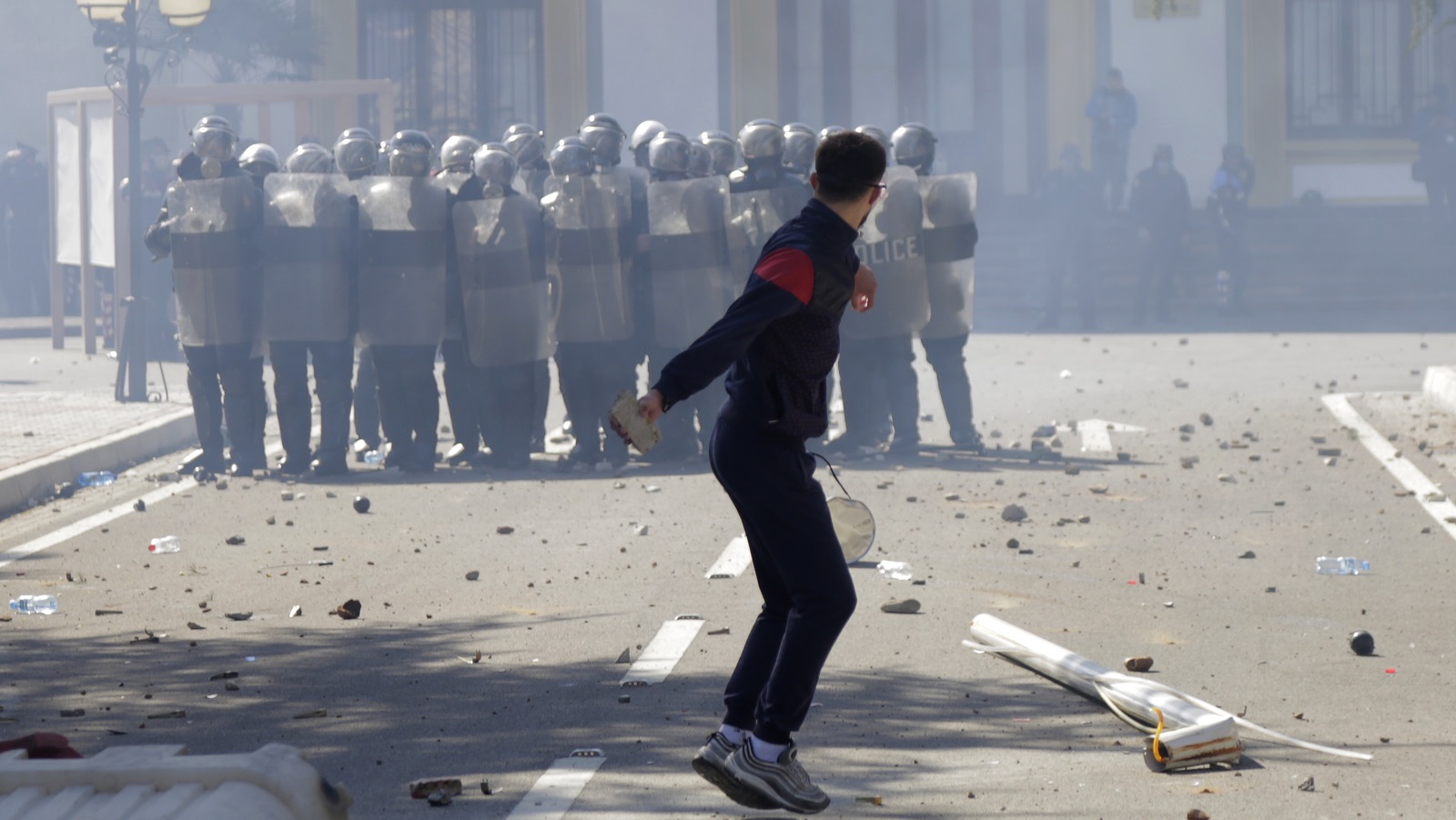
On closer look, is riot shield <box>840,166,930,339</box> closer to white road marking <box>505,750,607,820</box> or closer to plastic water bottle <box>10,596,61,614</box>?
plastic water bottle <box>10,596,61,614</box>

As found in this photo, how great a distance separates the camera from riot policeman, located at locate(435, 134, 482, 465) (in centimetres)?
1245

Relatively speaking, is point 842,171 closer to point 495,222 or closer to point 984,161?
point 495,222

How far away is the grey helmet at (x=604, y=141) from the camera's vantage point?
41.0ft

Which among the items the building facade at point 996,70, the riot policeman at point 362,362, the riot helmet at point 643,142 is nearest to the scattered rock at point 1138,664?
the riot policeman at point 362,362

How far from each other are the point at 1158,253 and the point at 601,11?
932cm

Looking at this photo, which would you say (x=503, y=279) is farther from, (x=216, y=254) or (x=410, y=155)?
(x=216, y=254)

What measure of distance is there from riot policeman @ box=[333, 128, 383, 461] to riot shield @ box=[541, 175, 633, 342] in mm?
1268

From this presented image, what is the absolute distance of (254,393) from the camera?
12.4 metres

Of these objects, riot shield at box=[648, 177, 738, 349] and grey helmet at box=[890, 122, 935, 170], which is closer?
riot shield at box=[648, 177, 738, 349]

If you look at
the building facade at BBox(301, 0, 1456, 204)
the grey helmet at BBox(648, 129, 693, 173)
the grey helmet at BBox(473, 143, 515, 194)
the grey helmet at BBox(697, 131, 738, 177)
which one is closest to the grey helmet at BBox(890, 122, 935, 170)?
the grey helmet at BBox(697, 131, 738, 177)

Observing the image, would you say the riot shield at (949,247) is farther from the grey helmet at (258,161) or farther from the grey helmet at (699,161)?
the grey helmet at (258,161)

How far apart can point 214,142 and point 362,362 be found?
6.14 feet

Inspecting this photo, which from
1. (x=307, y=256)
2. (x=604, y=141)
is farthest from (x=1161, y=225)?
(x=307, y=256)

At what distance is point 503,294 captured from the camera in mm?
12125
